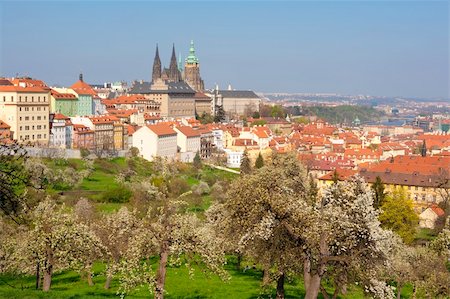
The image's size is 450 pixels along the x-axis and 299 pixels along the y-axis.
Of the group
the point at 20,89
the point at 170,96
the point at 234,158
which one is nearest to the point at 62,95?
the point at 20,89

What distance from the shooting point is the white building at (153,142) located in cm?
8069

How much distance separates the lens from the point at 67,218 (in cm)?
2259

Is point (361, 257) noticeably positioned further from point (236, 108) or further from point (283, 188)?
point (236, 108)

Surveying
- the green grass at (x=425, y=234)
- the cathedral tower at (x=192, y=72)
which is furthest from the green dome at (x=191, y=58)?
the green grass at (x=425, y=234)

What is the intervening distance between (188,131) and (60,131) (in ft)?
68.1

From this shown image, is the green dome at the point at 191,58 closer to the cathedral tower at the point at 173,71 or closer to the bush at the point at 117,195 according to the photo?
the cathedral tower at the point at 173,71

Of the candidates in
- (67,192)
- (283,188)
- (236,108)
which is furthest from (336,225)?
(236,108)

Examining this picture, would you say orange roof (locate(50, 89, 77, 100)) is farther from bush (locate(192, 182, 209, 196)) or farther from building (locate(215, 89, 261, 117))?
building (locate(215, 89, 261, 117))

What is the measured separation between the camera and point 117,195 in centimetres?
5194

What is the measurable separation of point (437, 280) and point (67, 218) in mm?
12351

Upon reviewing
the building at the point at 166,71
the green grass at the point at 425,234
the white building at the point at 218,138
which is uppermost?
the building at the point at 166,71

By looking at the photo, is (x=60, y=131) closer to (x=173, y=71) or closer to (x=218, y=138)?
(x=218, y=138)

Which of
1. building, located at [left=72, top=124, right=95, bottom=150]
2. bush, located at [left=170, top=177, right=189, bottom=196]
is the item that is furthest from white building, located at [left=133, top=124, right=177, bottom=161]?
bush, located at [left=170, top=177, right=189, bottom=196]

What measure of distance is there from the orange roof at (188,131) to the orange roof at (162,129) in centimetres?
220
